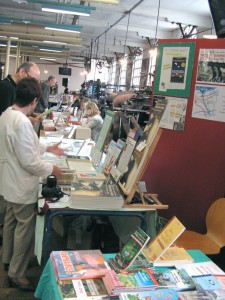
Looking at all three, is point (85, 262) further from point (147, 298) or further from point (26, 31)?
point (26, 31)

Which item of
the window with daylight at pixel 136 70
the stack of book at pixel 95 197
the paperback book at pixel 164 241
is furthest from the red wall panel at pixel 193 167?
the window with daylight at pixel 136 70

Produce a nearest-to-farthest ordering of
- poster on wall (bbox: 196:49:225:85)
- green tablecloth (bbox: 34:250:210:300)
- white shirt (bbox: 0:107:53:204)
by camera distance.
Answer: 1. green tablecloth (bbox: 34:250:210:300)
2. white shirt (bbox: 0:107:53:204)
3. poster on wall (bbox: 196:49:225:85)

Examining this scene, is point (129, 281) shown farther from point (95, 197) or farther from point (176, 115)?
point (176, 115)

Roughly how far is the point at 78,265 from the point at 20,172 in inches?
41.6

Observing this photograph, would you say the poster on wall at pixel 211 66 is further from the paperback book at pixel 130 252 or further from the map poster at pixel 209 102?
the paperback book at pixel 130 252

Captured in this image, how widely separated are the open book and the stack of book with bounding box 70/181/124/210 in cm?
44

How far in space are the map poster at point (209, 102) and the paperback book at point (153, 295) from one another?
1757mm

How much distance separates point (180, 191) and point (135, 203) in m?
0.91

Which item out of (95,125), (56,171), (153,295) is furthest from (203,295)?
(95,125)

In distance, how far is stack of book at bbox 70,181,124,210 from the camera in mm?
2184

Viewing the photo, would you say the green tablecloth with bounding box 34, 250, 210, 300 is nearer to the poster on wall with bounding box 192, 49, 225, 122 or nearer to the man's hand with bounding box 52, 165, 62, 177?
the man's hand with bounding box 52, 165, 62, 177

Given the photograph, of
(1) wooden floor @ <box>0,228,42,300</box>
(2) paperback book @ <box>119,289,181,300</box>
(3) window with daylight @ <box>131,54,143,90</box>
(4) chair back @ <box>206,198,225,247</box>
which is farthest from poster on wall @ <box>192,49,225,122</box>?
(3) window with daylight @ <box>131,54,143,90</box>

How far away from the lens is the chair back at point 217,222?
2613mm

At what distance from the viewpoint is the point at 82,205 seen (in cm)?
220
